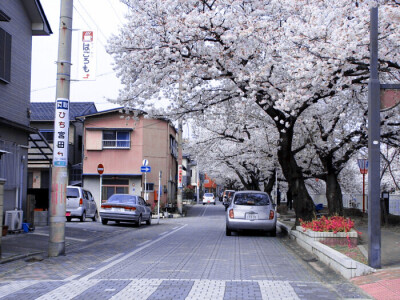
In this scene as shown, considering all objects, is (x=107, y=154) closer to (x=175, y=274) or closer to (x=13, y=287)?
(x=175, y=274)

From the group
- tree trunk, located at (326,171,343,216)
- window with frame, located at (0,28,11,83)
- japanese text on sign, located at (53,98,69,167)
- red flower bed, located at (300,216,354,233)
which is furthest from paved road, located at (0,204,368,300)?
tree trunk, located at (326,171,343,216)

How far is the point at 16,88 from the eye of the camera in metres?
15.8

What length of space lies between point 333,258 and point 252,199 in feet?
26.9

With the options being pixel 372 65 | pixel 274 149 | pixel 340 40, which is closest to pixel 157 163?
pixel 274 149

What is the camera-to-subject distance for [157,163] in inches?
1547

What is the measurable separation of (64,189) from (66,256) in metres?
1.56

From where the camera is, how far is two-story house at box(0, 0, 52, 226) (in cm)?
1481

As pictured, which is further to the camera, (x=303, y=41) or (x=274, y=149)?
(x=274, y=149)

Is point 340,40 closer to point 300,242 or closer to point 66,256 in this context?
point 300,242

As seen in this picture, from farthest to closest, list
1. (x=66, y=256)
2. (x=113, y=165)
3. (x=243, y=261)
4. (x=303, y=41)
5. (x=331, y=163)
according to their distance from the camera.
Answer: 1. (x=113, y=165)
2. (x=331, y=163)
3. (x=303, y=41)
4. (x=66, y=256)
5. (x=243, y=261)

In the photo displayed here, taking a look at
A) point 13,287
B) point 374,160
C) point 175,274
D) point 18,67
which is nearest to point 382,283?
point 374,160

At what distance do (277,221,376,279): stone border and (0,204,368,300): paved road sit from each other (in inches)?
7.5

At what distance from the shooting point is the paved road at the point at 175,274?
721 centimetres

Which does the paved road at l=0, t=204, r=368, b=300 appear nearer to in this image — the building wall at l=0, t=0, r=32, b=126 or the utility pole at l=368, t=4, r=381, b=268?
the utility pole at l=368, t=4, r=381, b=268
